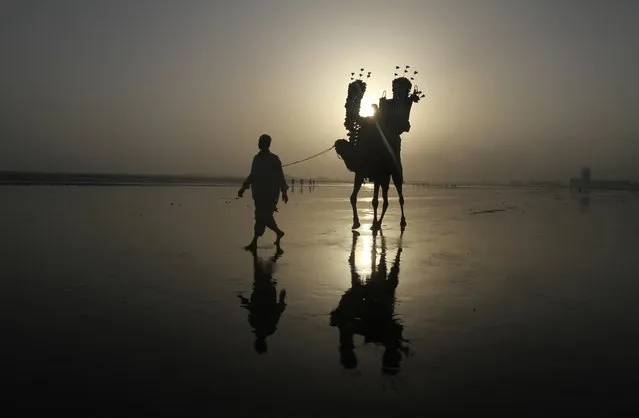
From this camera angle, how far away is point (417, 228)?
57.9 ft

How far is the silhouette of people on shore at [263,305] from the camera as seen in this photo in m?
5.05

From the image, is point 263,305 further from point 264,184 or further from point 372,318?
point 264,184

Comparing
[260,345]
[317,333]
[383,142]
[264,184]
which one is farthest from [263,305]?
[383,142]

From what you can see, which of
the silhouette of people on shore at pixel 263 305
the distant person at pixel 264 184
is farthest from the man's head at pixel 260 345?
the distant person at pixel 264 184

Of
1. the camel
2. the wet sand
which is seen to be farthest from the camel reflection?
the camel

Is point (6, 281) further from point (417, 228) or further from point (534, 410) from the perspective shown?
point (417, 228)

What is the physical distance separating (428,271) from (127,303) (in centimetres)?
529

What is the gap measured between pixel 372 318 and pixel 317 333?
927mm

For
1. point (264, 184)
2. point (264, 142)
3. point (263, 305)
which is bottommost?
point (263, 305)

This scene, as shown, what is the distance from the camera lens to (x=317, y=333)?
509 cm

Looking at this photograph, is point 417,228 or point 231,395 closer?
point 231,395

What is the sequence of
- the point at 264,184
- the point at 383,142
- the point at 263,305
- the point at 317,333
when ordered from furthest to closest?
the point at 383,142 → the point at 264,184 → the point at 263,305 → the point at 317,333

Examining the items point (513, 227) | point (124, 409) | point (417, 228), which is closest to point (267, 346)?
point (124, 409)

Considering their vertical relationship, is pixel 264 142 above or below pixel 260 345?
above
